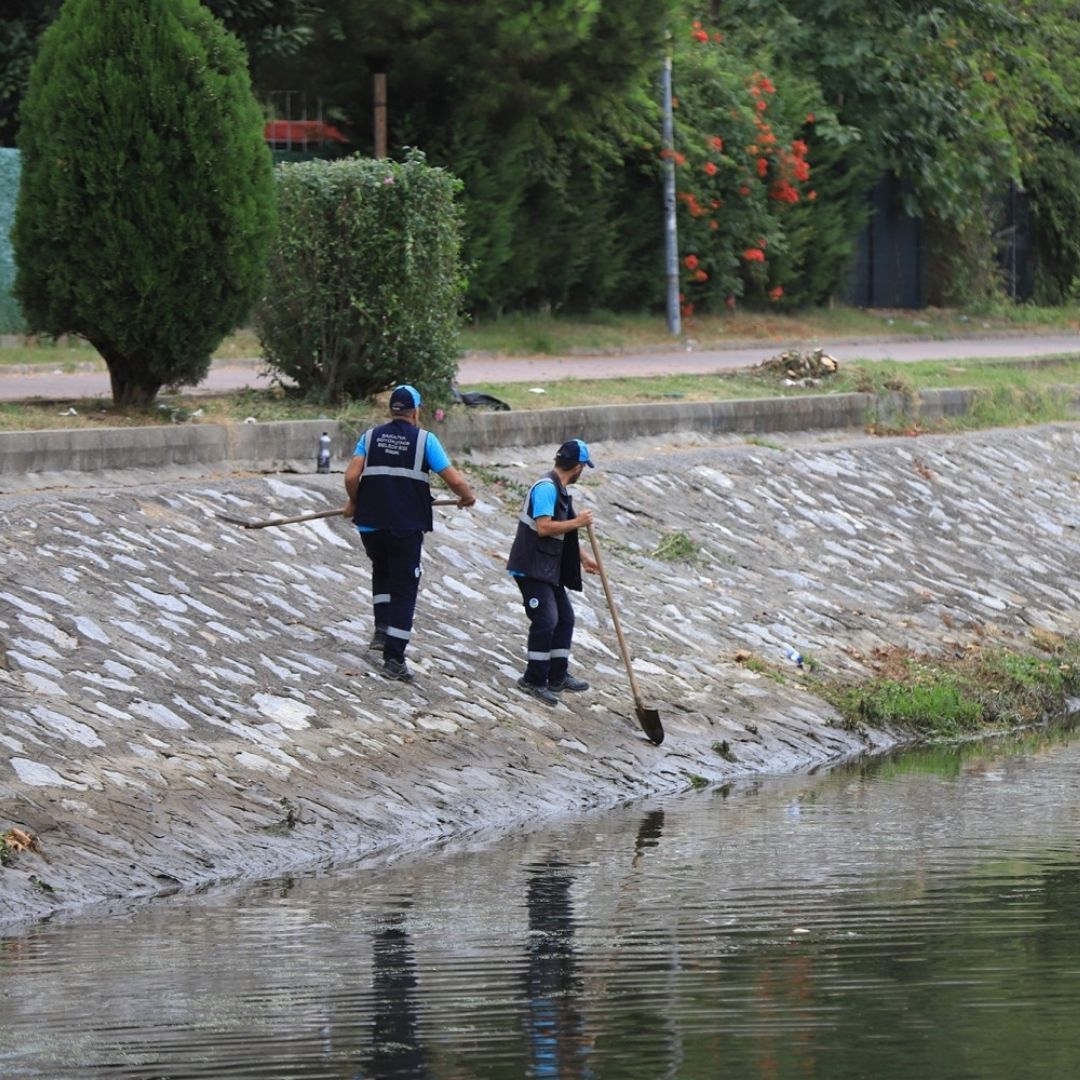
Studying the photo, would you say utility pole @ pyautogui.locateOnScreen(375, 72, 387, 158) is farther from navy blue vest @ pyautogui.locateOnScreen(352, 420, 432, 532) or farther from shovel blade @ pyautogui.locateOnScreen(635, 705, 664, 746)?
shovel blade @ pyautogui.locateOnScreen(635, 705, 664, 746)

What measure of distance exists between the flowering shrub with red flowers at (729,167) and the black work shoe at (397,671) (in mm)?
18167

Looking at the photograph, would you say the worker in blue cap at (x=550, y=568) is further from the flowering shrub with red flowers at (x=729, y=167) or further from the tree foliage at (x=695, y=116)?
the flowering shrub with red flowers at (x=729, y=167)

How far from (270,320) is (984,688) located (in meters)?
5.25

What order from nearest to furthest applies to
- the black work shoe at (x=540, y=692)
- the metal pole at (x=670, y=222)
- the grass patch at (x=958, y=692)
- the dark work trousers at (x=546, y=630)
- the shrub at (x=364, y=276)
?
the dark work trousers at (x=546, y=630) < the black work shoe at (x=540, y=692) < the grass patch at (x=958, y=692) < the shrub at (x=364, y=276) < the metal pole at (x=670, y=222)

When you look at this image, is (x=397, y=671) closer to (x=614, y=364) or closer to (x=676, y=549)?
(x=676, y=549)

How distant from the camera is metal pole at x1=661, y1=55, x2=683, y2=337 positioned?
1089 inches

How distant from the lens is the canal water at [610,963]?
6445mm

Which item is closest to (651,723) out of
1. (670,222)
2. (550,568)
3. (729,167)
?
(550,568)

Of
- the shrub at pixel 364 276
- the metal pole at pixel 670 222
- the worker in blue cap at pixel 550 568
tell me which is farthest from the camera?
the metal pole at pixel 670 222

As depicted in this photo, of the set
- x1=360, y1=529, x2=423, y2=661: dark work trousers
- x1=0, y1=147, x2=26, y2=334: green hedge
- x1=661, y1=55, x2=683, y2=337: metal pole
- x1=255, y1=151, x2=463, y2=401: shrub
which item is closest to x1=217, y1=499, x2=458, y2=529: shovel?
x1=360, y1=529, x2=423, y2=661: dark work trousers

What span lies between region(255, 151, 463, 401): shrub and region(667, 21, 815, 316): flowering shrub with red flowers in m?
13.8

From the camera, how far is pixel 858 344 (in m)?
29.3

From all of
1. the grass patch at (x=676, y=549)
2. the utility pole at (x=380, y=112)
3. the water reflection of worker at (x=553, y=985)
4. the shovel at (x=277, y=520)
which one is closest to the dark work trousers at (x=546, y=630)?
the shovel at (x=277, y=520)

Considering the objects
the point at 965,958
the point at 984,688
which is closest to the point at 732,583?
the point at 984,688
